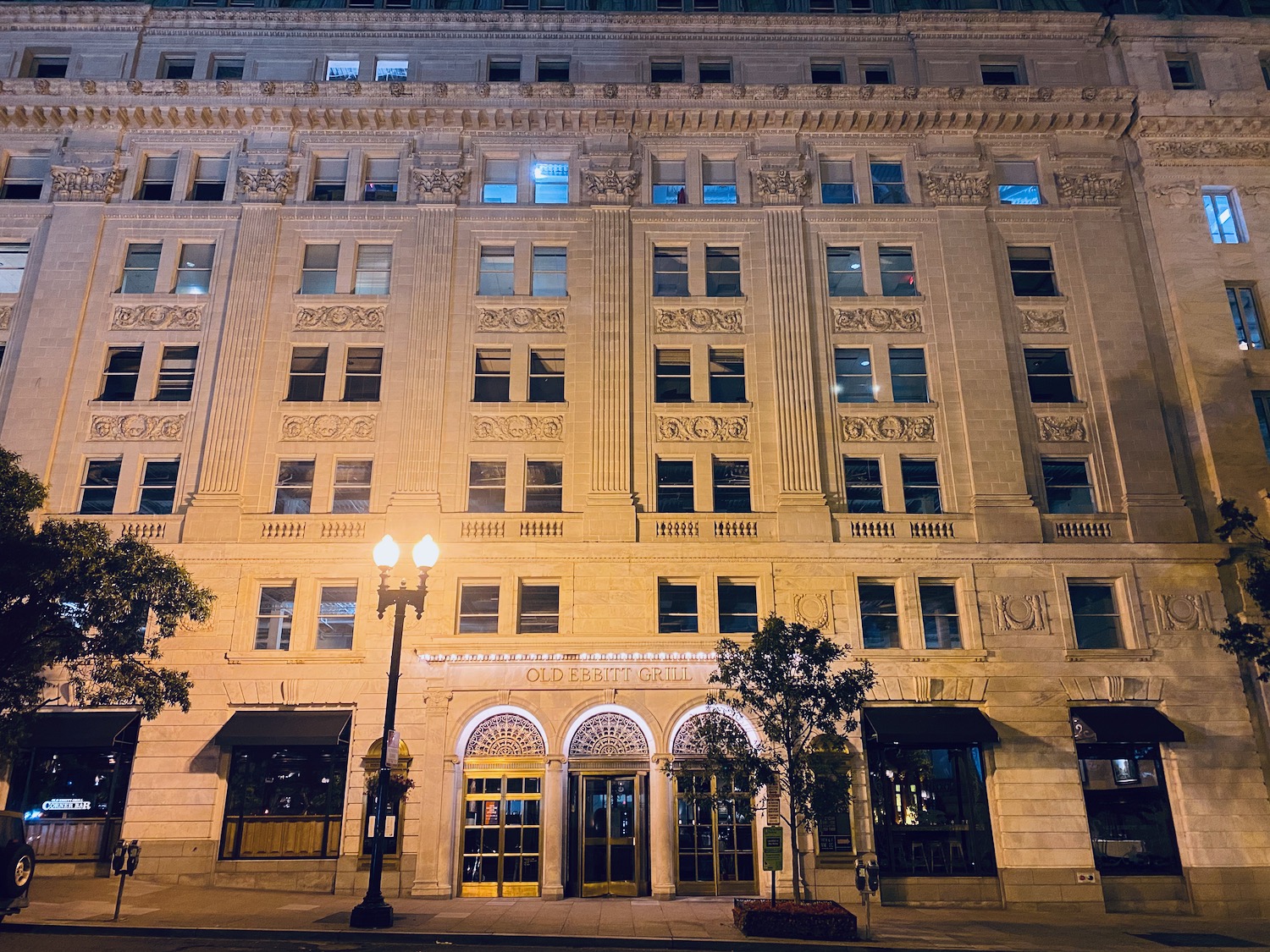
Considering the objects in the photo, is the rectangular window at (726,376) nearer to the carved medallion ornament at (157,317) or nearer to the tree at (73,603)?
the tree at (73,603)

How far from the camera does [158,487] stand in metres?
28.4

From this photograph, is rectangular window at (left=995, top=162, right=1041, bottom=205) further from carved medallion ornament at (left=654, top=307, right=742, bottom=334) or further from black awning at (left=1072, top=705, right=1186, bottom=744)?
black awning at (left=1072, top=705, right=1186, bottom=744)

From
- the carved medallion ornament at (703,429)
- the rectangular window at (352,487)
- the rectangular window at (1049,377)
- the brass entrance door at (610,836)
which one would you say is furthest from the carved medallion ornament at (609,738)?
the rectangular window at (1049,377)

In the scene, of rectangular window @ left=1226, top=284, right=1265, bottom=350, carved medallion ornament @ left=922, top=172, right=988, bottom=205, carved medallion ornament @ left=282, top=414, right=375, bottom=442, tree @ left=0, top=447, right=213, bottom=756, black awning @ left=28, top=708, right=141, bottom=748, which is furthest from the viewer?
carved medallion ornament @ left=922, top=172, right=988, bottom=205

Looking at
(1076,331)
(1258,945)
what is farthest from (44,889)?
(1076,331)

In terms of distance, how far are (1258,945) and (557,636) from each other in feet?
61.9

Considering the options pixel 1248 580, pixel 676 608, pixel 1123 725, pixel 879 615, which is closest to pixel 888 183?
pixel 879 615

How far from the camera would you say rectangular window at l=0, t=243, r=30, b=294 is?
31.1 m

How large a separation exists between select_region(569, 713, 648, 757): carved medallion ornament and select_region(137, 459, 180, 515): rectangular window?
15299 mm

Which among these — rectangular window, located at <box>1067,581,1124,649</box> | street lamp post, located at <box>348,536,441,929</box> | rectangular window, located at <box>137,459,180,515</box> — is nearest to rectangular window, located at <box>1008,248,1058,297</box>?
rectangular window, located at <box>1067,581,1124,649</box>

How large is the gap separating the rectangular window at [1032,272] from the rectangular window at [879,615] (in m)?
12.5

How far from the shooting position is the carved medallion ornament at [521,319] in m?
30.4

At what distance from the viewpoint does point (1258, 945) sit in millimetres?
19828

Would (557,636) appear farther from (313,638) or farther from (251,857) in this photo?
(251,857)
